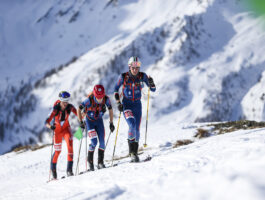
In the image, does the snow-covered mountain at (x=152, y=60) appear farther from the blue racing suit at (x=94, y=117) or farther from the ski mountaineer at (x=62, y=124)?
the blue racing suit at (x=94, y=117)

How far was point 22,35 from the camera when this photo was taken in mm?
164750

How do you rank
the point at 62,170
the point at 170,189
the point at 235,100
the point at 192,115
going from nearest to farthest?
the point at 170,189
the point at 62,170
the point at 192,115
the point at 235,100

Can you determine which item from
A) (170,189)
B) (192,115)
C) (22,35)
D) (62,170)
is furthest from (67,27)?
(170,189)

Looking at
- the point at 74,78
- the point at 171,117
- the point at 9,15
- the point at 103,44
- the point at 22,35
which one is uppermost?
the point at 9,15

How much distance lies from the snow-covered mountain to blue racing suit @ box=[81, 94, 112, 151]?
236 feet

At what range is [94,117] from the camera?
9766 millimetres

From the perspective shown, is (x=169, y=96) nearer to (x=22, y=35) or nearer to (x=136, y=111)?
(x=136, y=111)

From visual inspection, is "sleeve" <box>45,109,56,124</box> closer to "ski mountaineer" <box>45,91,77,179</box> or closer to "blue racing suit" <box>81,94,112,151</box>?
"ski mountaineer" <box>45,91,77,179</box>

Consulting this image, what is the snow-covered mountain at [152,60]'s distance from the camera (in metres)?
87.2

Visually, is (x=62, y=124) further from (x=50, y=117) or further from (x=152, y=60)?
(x=152, y=60)

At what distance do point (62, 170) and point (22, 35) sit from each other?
168m

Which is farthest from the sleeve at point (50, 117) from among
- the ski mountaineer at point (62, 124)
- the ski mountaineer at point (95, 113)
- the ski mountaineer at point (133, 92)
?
the ski mountaineer at point (133, 92)

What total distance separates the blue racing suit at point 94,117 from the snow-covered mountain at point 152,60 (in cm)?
7204

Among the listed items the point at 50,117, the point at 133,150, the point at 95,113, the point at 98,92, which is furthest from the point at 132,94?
the point at 50,117
